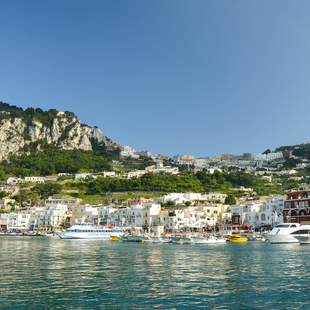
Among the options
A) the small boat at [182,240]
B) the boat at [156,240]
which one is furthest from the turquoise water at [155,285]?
the boat at [156,240]

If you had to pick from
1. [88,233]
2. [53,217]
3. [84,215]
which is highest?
[84,215]

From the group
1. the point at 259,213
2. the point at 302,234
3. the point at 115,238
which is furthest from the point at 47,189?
the point at 302,234

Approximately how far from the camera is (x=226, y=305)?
81.5ft

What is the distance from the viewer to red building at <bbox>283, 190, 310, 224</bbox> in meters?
104

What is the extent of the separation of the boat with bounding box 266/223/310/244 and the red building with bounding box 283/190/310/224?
20858 millimetres

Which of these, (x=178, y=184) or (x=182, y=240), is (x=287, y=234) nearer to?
(x=182, y=240)

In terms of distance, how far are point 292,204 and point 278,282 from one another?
78061 mm

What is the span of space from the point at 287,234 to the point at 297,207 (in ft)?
90.9

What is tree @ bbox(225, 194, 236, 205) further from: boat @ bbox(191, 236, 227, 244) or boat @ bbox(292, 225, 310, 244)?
boat @ bbox(292, 225, 310, 244)

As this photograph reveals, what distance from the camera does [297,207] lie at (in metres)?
106

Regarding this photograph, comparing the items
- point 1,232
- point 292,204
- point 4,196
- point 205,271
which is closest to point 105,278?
point 205,271

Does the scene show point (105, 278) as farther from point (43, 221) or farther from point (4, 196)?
point (4, 196)

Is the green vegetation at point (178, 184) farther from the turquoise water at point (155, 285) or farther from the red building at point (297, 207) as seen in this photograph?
the turquoise water at point (155, 285)

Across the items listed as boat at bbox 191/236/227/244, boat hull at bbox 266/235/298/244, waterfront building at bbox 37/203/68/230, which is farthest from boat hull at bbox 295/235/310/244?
waterfront building at bbox 37/203/68/230
